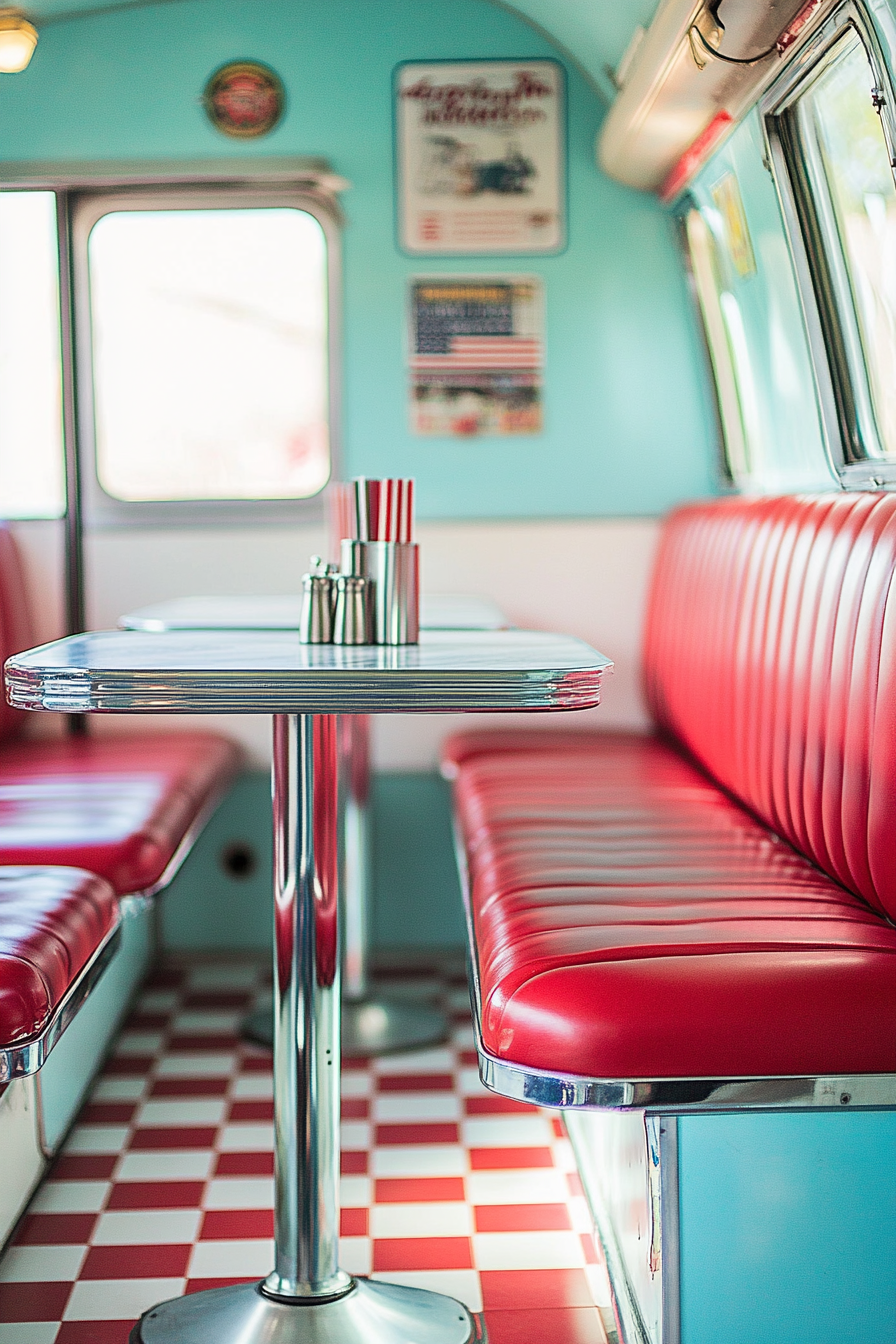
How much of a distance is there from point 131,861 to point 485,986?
0.99m

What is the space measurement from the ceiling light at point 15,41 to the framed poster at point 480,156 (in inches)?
41.8

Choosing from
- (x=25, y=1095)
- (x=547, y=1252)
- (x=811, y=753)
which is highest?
(x=811, y=753)

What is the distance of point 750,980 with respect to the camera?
1.78 metres

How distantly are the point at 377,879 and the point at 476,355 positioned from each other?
5.35 ft

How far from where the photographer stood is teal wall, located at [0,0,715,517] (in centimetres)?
392

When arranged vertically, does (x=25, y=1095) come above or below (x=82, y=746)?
below

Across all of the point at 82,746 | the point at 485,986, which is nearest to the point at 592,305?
the point at 82,746

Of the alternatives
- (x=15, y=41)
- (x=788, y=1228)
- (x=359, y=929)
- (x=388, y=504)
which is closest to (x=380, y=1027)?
(x=359, y=929)

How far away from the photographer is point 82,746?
3.84 m

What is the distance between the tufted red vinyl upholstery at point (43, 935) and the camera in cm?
189

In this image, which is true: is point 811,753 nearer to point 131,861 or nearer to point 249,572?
point 131,861

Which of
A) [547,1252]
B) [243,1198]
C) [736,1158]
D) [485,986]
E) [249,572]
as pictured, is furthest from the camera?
[249,572]

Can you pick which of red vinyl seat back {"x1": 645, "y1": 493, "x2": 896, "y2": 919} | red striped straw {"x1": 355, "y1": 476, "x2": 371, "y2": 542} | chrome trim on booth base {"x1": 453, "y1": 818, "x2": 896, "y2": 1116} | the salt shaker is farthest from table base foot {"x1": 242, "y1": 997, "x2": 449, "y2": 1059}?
chrome trim on booth base {"x1": 453, "y1": 818, "x2": 896, "y2": 1116}

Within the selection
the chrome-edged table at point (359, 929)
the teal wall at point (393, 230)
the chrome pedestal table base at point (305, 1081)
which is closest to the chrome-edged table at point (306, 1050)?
the chrome pedestal table base at point (305, 1081)
